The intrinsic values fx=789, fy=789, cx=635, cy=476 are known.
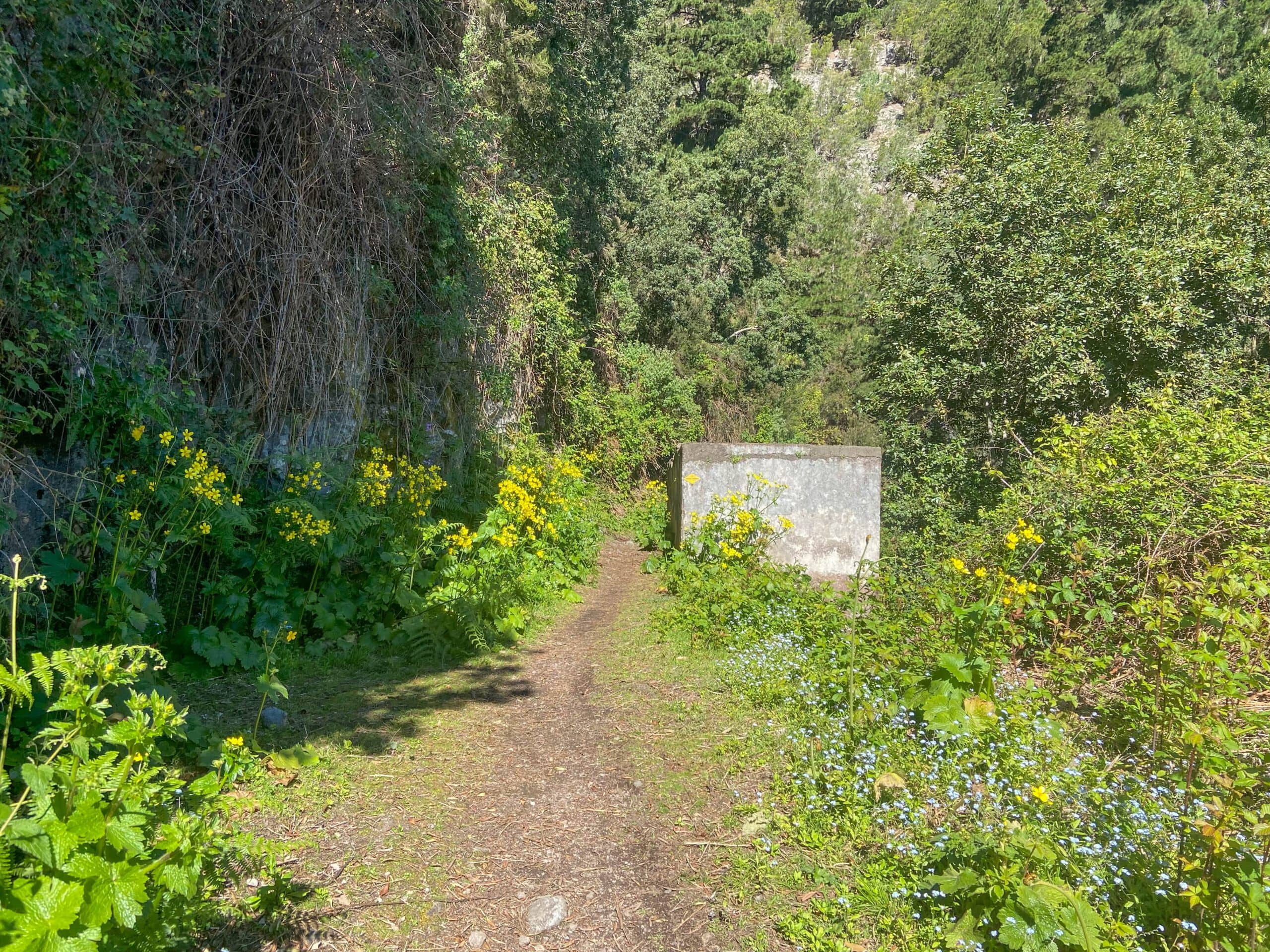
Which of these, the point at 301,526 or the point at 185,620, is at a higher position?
the point at 301,526

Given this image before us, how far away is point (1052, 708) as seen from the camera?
4.26 m

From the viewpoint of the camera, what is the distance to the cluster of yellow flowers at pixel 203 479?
13.7 feet

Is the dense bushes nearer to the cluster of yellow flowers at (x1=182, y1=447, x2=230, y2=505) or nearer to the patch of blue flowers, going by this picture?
the cluster of yellow flowers at (x1=182, y1=447, x2=230, y2=505)

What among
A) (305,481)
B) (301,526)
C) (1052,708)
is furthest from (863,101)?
(301,526)

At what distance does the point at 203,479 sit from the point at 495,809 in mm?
2357

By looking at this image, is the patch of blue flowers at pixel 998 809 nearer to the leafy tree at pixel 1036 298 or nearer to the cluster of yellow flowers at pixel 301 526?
the cluster of yellow flowers at pixel 301 526

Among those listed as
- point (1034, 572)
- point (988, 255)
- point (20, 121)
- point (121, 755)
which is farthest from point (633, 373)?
point (121, 755)

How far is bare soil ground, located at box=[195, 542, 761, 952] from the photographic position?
8.82 ft

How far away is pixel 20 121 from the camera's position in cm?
364

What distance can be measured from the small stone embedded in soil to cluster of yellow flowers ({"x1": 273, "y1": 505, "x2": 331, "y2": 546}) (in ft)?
9.32

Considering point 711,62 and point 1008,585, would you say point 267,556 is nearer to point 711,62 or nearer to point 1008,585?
point 1008,585

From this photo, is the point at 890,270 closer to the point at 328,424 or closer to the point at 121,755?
the point at 328,424

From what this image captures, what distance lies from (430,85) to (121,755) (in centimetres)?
638

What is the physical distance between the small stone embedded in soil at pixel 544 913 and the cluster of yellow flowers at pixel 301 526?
9.32 ft
